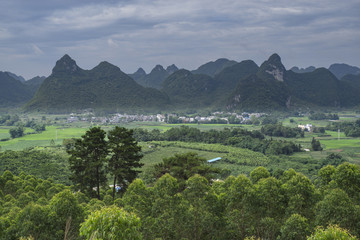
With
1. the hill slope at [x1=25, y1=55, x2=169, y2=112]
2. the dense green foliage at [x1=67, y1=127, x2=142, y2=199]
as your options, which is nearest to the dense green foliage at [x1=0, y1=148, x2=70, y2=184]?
the dense green foliage at [x1=67, y1=127, x2=142, y2=199]

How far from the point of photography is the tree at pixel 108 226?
566 centimetres

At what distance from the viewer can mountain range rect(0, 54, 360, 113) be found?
91.2 meters

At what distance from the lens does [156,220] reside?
9742 mm

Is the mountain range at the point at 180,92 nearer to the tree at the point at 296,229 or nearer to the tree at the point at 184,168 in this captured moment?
the tree at the point at 184,168

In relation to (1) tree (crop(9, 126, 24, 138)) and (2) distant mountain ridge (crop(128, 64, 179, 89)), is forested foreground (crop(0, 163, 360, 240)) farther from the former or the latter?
(2) distant mountain ridge (crop(128, 64, 179, 89))

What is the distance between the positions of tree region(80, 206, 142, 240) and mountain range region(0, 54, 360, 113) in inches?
3262

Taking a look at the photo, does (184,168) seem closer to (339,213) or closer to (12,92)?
(339,213)

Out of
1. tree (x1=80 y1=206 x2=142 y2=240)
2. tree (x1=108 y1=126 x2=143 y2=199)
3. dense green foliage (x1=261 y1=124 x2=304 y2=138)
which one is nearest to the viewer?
tree (x1=80 y1=206 x2=142 y2=240)

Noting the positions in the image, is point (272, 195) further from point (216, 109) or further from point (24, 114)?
point (216, 109)

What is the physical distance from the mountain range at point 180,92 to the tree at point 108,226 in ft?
272

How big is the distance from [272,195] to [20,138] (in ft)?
153

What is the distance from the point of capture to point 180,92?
4715 inches

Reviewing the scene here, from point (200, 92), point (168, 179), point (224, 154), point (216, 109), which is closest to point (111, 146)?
point (168, 179)

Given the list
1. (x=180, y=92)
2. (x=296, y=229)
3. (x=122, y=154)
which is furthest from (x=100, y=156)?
(x=180, y=92)
